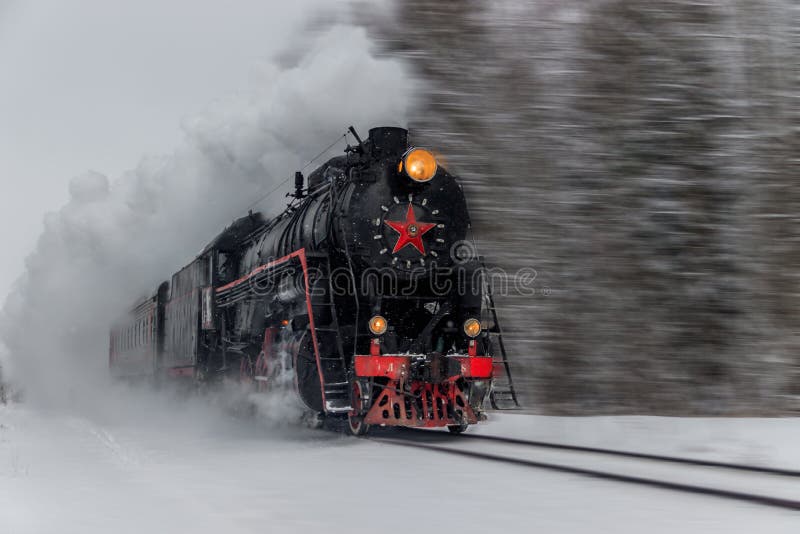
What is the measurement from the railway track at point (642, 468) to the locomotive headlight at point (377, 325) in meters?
1.18

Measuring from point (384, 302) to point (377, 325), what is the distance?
0.41m

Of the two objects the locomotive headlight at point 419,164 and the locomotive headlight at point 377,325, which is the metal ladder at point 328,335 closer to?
the locomotive headlight at point 377,325

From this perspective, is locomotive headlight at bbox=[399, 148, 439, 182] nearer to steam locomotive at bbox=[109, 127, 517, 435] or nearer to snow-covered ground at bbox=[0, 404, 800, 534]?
steam locomotive at bbox=[109, 127, 517, 435]

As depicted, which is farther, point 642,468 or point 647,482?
point 642,468

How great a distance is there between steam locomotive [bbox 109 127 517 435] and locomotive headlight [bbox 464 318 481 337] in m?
0.01

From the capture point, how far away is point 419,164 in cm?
926

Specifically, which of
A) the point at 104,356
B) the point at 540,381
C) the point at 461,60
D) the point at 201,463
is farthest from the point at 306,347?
the point at 104,356

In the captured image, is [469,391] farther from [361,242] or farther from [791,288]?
[791,288]

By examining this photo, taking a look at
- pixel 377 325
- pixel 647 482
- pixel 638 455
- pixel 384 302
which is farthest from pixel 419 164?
pixel 647 482

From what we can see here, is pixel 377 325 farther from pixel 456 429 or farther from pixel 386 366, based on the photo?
pixel 456 429

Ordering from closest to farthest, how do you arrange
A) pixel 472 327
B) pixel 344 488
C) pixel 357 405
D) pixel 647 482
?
pixel 344 488 → pixel 647 482 → pixel 357 405 → pixel 472 327

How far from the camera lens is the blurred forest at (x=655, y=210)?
10.4 meters

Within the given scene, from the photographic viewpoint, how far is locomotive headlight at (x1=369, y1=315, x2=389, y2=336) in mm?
9078

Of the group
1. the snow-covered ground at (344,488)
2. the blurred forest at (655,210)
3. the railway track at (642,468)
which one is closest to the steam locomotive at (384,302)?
the railway track at (642,468)
